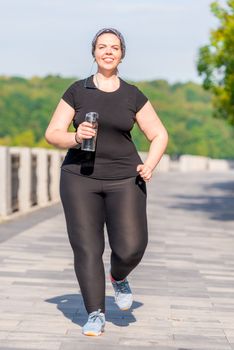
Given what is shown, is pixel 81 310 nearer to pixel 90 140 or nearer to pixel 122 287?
pixel 122 287

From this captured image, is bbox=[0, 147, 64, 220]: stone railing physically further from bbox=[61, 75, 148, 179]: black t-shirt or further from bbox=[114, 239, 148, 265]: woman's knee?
bbox=[61, 75, 148, 179]: black t-shirt

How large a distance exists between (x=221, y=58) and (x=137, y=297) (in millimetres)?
20414

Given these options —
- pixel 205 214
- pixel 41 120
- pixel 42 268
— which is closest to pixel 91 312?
pixel 42 268

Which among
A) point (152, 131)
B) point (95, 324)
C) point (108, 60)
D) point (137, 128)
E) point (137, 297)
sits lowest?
point (137, 128)

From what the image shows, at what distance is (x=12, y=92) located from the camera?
554 feet

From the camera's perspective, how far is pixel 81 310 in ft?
22.8

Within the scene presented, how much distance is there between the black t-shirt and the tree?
53.9 ft

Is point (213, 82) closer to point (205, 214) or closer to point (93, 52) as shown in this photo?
point (205, 214)

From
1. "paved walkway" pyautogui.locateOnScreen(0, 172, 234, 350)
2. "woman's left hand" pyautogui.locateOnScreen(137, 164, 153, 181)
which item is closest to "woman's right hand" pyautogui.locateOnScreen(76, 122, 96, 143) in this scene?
"woman's left hand" pyautogui.locateOnScreen(137, 164, 153, 181)

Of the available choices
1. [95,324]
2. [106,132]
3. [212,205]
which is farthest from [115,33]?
[212,205]

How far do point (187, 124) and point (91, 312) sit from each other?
6331 inches

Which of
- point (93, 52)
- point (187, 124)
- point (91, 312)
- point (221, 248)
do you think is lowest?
point (187, 124)

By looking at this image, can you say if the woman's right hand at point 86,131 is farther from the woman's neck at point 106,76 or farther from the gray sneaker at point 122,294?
the gray sneaker at point 122,294

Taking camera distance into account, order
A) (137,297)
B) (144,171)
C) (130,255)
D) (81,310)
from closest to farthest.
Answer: (144,171) < (130,255) < (81,310) < (137,297)
